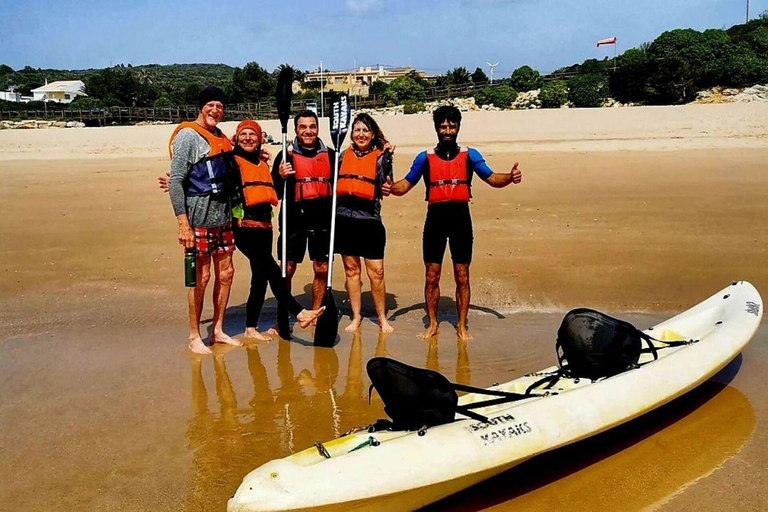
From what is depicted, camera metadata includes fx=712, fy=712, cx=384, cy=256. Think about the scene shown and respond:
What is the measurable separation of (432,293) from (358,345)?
70 cm

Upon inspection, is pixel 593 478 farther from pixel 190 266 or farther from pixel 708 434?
pixel 190 266

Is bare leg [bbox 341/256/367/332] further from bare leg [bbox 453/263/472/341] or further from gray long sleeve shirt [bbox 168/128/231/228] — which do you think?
gray long sleeve shirt [bbox 168/128/231/228]

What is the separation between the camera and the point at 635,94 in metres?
26.2

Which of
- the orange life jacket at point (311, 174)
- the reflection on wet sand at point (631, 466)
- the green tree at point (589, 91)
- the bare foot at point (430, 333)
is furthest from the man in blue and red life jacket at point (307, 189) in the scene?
the green tree at point (589, 91)

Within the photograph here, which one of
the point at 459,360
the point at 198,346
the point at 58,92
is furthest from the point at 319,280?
the point at 58,92

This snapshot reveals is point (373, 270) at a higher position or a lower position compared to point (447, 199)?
lower

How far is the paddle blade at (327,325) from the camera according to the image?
534 centimetres

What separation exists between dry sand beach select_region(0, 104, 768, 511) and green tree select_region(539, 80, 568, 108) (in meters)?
14.8

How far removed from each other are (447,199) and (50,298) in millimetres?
4001

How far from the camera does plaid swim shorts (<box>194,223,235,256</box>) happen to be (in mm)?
4938

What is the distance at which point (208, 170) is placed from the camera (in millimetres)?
4863

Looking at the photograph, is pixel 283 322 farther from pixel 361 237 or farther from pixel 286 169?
pixel 286 169

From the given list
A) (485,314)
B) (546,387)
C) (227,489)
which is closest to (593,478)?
(546,387)

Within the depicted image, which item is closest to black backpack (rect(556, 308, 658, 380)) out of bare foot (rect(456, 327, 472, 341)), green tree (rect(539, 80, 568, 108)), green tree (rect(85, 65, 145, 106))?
bare foot (rect(456, 327, 472, 341))
